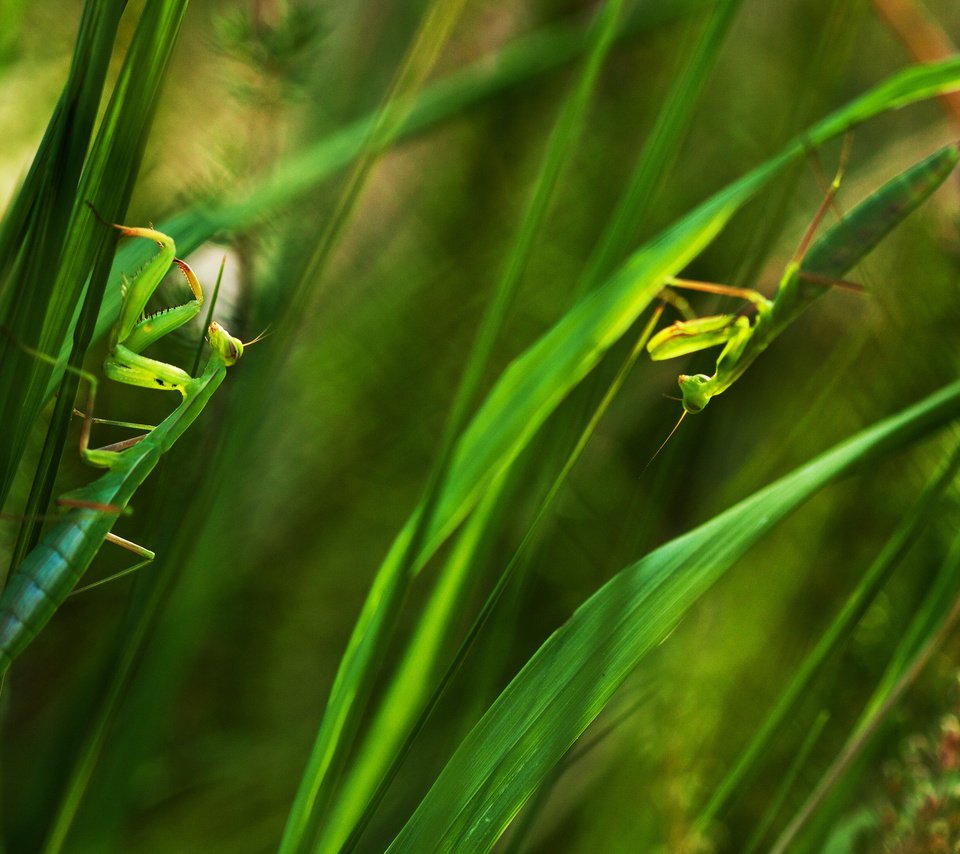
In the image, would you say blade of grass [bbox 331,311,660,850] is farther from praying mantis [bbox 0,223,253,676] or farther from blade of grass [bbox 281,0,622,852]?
praying mantis [bbox 0,223,253,676]

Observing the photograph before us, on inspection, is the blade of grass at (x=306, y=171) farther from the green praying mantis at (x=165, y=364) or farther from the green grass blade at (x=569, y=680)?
the green grass blade at (x=569, y=680)

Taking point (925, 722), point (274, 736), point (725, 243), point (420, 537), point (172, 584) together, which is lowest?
point (274, 736)

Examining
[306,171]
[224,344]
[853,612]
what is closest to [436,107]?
[306,171]

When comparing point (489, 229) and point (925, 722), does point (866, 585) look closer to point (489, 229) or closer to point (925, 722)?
point (925, 722)

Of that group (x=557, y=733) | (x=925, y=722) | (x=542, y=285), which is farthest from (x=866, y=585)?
(x=542, y=285)

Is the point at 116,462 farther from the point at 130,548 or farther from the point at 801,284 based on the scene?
the point at 801,284

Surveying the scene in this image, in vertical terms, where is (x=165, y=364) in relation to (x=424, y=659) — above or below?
above
